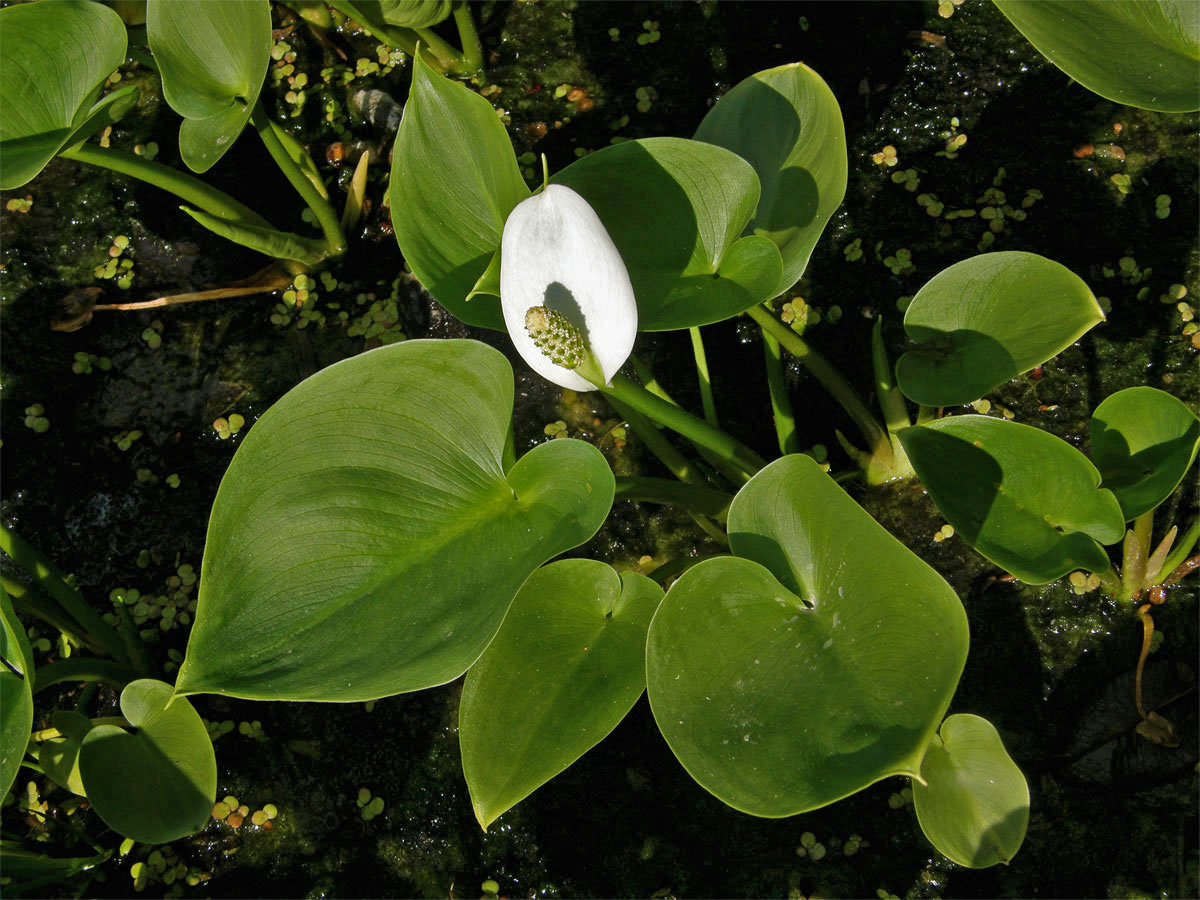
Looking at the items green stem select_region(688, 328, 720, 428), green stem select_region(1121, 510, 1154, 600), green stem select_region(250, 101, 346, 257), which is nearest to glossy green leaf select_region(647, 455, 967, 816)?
green stem select_region(688, 328, 720, 428)

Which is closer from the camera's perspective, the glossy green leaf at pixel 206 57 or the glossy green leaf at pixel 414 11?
the glossy green leaf at pixel 206 57

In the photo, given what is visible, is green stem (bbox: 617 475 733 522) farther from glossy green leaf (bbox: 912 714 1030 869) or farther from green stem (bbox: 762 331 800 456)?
glossy green leaf (bbox: 912 714 1030 869)

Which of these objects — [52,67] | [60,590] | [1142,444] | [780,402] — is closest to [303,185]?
[52,67]

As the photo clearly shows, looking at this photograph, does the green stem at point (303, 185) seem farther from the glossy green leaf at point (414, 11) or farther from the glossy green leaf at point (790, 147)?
the glossy green leaf at point (790, 147)

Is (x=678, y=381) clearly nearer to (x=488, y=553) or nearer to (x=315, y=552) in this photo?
(x=488, y=553)

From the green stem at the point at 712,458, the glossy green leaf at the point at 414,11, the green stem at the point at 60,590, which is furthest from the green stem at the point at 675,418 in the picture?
the green stem at the point at 60,590

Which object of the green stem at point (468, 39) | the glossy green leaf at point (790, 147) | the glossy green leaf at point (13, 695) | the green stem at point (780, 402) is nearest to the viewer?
the glossy green leaf at point (13, 695)
